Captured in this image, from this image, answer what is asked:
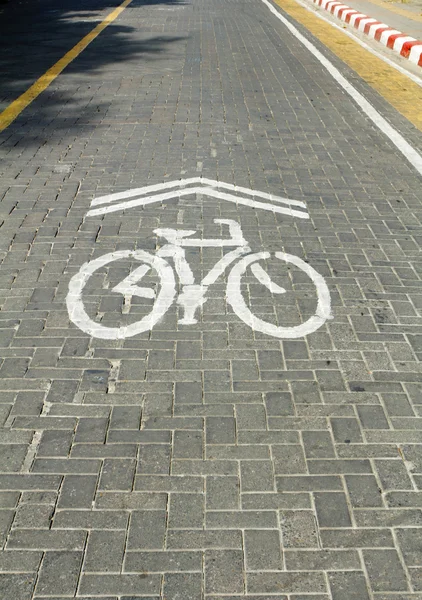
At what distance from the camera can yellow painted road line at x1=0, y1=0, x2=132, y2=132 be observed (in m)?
9.33

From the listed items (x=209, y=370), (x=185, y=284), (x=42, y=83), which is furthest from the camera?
(x=42, y=83)

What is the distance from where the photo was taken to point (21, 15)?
1823 cm

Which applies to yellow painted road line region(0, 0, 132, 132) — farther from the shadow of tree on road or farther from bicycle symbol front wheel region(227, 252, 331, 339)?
bicycle symbol front wheel region(227, 252, 331, 339)

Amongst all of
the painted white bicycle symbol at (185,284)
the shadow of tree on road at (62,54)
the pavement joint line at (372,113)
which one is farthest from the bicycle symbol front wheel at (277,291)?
the shadow of tree on road at (62,54)

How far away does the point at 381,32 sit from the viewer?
641 inches

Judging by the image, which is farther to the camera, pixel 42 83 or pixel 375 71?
pixel 375 71

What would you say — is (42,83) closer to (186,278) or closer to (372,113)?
(372,113)

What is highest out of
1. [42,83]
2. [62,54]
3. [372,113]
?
[372,113]

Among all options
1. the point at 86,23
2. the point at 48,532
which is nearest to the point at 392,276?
the point at 48,532

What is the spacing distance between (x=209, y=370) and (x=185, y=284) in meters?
1.10

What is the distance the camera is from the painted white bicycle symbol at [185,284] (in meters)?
4.72

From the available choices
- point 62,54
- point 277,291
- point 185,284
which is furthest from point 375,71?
point 185,284

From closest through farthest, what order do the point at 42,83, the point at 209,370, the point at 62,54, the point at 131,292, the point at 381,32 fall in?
the point at 209,370 → the point at 131,292 → the point at 42,83 → the point at 62,54 → the point at 381,32

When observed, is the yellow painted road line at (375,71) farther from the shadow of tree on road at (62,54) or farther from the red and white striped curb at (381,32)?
the shadow of tree on road at (62,54)
